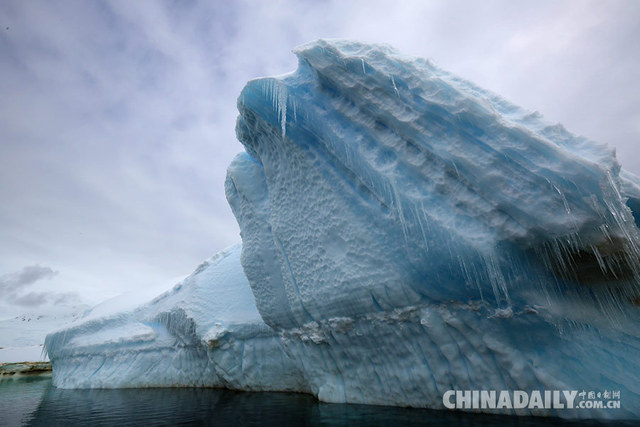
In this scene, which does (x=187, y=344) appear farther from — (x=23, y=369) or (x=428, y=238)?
(x=23, y=369)

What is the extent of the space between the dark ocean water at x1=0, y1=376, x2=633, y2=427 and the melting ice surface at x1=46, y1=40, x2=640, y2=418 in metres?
0.49

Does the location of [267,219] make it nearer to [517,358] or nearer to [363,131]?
[363,131]

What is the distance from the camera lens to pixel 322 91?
645 centimetres

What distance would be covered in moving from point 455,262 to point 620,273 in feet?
6.75

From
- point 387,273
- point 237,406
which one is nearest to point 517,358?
point 387,273

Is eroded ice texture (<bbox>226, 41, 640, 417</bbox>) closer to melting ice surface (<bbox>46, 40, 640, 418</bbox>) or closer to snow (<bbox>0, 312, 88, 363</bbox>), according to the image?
melting ice surface (<bbox>46, 40, 640, 418</bbox>)

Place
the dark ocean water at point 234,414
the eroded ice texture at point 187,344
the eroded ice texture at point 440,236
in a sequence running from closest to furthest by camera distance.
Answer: the eroded ice texture at point 440,236 < the dark ocean water at point 234,414 < the eroded ice texture at point 187,344

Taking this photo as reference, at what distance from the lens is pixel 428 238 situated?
204 inches

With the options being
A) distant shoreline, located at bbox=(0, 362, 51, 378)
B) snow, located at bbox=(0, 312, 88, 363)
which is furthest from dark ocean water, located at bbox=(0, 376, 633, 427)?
snow, located at bbox=(0, 312, 88, 363)

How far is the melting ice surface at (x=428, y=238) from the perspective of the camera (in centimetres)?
441

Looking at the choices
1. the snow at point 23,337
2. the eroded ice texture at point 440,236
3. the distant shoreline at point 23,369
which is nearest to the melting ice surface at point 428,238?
the eroded ice texture at point 440,236

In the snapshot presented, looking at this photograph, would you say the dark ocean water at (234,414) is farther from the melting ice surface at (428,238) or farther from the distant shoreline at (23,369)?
the distant shoreline at (23,369)

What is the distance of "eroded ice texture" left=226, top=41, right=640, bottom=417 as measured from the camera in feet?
14.4

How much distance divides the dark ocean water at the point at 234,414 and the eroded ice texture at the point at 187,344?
90cm
